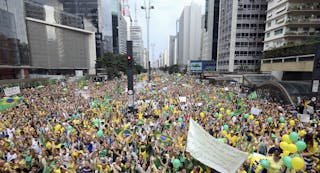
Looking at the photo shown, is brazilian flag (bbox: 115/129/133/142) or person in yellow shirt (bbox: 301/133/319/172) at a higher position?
person in yellow shirt (bbox: 301/133/319/172)

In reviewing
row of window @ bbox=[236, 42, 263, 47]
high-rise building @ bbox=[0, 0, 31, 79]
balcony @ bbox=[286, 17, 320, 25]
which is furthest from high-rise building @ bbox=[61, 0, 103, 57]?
balcony @ bbox=[286, 17, 320, 25]

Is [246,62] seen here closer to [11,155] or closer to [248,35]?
[248,35]

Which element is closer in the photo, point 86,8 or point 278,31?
point 278,31

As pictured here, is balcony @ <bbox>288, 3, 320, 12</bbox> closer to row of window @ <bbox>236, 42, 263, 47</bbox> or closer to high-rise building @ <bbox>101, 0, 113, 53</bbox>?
row of window @ <bbox>236, 42, 263, 47</bbox>

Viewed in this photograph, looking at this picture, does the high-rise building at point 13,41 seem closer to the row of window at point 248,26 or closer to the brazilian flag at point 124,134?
the brazilian flag at point 124,134

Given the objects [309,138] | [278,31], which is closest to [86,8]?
[278,31]

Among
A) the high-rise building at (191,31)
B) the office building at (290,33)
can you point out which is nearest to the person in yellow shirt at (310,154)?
the office building at (290,33)
